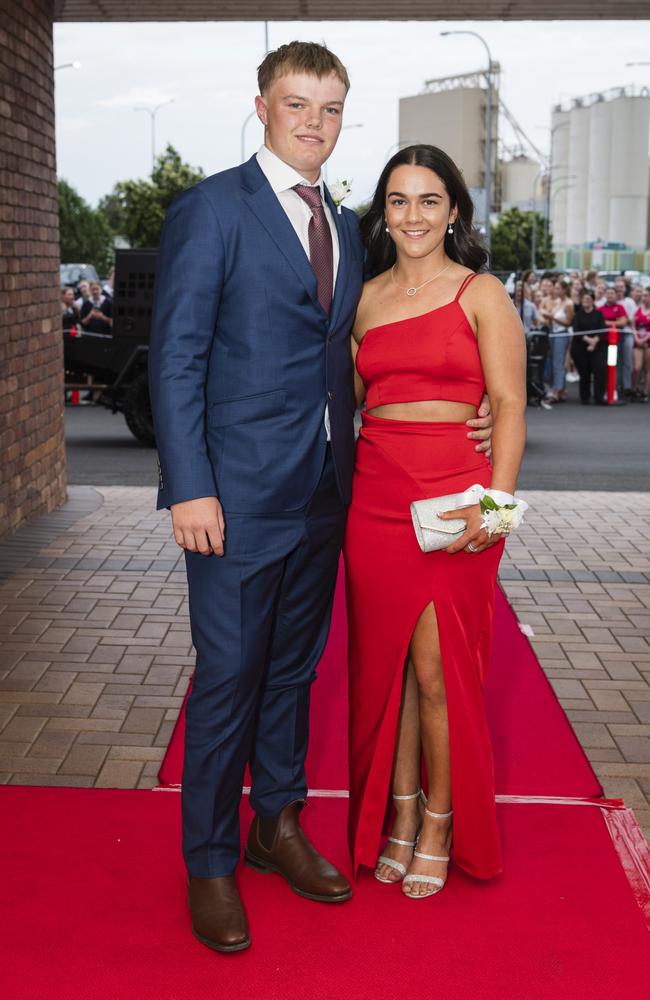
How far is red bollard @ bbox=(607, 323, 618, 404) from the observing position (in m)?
17.3

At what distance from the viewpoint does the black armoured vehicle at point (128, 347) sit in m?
12.4

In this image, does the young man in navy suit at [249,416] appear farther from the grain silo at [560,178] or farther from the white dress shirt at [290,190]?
the grain silo at [560,178]

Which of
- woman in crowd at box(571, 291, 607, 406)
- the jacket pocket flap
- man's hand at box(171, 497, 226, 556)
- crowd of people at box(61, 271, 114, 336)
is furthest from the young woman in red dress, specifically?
woman in crowd at box(571, 291, 607, 406)

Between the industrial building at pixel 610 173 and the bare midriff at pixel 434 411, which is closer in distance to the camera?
the bare midriff at pixel 434 411

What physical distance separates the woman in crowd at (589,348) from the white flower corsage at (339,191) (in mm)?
14782

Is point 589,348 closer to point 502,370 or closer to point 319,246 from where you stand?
point 502,370

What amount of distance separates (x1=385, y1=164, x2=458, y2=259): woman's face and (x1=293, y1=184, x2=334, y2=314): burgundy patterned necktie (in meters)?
0.20

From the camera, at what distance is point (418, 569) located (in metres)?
3.06

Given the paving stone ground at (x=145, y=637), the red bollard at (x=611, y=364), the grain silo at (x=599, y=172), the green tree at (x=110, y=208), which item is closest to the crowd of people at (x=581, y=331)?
the red bollard at (x=611, y=364)

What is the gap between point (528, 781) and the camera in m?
3.77

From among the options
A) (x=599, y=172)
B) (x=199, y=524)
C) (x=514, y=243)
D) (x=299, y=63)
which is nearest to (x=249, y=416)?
(x=199, y=524)

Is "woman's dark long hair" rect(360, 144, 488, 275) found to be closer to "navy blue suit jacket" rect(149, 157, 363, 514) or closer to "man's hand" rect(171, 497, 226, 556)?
"navy blue suit jacket" rect(149, 157, 363, 514)

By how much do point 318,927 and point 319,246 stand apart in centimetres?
166

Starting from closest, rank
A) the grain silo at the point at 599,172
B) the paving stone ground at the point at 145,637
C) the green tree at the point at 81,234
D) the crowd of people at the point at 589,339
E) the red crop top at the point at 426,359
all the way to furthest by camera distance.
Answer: the red crop top at the point at 426,359 → the paving stone ground at the point at 145,637 → the crowd of people at the point at 589,339 → the green tree at the point at 81,234 → the grain silo at the point at 599,172
